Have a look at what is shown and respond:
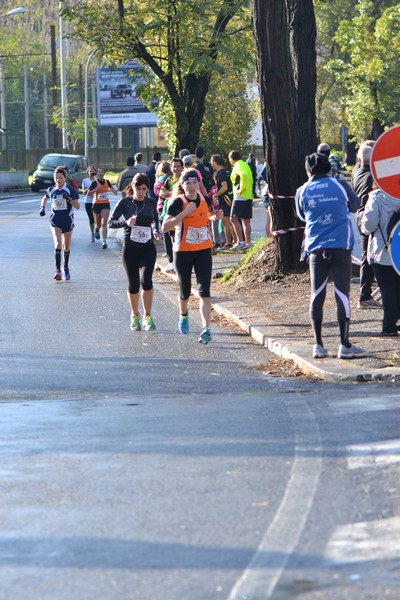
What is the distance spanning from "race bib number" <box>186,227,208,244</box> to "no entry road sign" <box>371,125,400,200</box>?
2879 mm

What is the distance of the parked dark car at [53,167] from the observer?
55219 millimetres

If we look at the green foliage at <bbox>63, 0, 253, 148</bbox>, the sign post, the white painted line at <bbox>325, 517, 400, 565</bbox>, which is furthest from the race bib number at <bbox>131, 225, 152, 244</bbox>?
the green foliage at <bbox>63, 0, 253, 148</bbox>

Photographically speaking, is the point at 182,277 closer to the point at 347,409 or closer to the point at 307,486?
the point at 347,409

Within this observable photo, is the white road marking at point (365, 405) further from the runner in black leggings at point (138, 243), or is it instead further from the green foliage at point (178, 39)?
the green foliage at point (178, 39)

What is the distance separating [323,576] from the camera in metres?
4.67

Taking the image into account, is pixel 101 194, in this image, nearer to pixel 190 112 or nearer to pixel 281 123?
pixel 190 112

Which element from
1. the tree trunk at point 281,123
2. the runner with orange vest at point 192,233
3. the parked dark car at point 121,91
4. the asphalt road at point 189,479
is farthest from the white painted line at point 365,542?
the parked dark car at point 121,91

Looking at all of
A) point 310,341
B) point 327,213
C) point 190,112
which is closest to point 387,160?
point 327,213

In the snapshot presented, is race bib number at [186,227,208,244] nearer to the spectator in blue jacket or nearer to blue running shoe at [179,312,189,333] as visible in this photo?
blue running shoe at [179,312,189,333]

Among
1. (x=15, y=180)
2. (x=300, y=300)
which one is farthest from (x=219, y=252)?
(x=15, y=180)

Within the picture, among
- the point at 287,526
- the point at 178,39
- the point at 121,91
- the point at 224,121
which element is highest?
the point at 178,39

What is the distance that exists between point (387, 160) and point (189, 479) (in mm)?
4355

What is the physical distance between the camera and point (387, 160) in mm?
9781

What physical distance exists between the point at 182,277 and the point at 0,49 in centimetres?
8888
